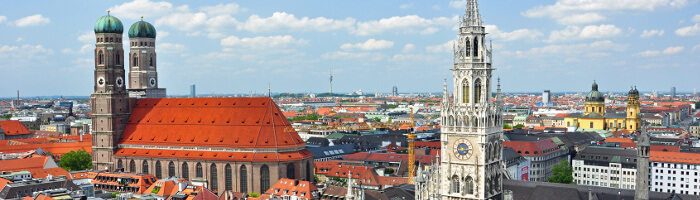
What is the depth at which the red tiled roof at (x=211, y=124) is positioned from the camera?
9125 cm

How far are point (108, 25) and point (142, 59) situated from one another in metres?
9.70

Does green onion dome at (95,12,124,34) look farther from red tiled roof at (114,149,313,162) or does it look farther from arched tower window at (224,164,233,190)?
arched tower window at (224,164,233,190)

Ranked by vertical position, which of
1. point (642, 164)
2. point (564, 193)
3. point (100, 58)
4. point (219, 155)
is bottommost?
point (564, 193)

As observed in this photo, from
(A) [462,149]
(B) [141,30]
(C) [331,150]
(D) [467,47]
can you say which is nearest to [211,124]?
(B) [141,30]

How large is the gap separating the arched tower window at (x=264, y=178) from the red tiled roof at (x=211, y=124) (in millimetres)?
3160

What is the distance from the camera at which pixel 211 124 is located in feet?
313

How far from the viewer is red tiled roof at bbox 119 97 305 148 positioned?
91.2m

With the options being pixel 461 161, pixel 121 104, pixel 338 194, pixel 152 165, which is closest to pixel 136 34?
pixel 121 104

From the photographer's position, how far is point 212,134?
94062 mm

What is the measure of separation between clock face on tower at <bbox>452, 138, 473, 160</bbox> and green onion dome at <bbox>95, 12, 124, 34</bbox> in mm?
76440

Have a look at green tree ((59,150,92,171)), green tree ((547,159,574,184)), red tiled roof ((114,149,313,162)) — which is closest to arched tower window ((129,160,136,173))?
red tiled roof ((114,149,313,162))

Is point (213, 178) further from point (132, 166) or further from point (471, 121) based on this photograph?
point (471, 121)

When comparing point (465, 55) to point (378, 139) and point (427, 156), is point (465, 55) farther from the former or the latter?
point (378, 139)

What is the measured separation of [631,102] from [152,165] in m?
127
